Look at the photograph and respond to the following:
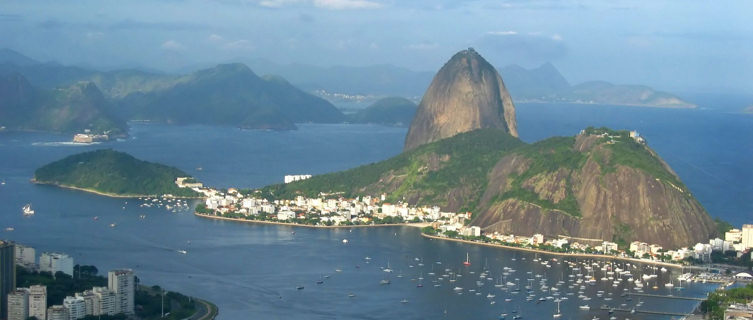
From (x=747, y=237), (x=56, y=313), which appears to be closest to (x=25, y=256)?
(x=56, y=313)

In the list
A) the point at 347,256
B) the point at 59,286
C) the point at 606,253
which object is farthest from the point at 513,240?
the point at 59,286

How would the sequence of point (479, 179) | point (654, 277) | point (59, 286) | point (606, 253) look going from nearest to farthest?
point (59, 286) → point (654, 277) → point (606, 253) → point (479, 179)

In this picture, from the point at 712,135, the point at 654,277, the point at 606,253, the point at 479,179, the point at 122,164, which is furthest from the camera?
the point at 712,135

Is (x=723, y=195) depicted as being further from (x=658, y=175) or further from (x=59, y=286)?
(x=59, y=286)

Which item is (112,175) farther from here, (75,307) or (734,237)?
(734,237)

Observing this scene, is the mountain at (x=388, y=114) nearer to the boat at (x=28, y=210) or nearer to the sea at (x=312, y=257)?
the sea at (x=312, y=257)

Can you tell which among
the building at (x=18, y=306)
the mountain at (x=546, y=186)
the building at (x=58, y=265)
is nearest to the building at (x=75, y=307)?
the building at (x=18, y=306)
